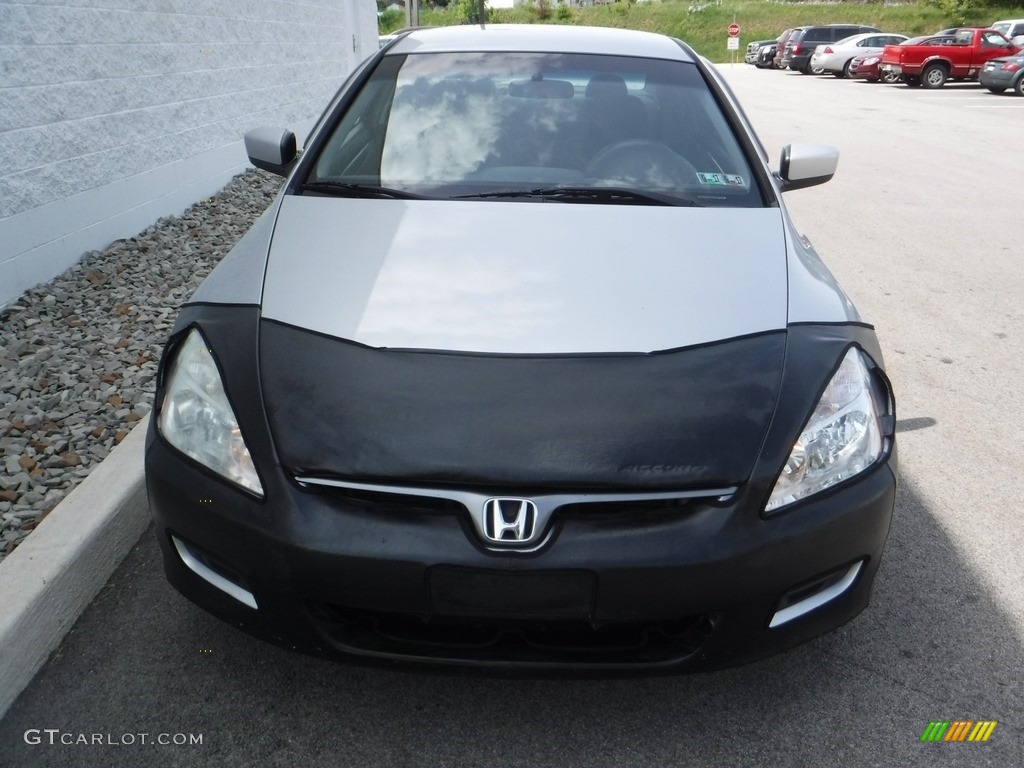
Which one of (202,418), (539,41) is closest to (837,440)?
(202,418)

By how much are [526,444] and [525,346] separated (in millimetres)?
310

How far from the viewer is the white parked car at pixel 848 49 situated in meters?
31.4

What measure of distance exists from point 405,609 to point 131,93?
5.11 m

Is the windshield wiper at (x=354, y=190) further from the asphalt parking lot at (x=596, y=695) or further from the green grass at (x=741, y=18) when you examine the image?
the green grass at (x=741, y=18)

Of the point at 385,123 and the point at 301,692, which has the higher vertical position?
the point at 385,123

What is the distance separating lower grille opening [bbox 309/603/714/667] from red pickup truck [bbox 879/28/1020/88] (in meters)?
27.6

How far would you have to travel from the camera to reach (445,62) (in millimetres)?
3574

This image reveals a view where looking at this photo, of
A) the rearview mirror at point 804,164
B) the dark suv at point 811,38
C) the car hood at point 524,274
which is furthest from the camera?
the dark suv at point 811,38

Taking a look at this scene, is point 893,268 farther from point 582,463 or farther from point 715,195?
point 582,463

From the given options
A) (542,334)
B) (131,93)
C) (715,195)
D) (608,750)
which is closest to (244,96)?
(131,93)

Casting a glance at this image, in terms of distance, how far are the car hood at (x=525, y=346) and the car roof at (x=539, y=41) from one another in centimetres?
112

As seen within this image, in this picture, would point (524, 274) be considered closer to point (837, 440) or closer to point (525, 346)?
point (525, 346)

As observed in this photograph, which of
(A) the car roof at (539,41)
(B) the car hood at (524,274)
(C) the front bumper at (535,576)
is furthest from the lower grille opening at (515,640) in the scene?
(A) the car roof at (539,41)

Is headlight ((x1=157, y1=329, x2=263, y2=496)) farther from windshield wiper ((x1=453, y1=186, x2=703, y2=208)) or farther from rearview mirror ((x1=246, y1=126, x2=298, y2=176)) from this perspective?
rearview mirror ((x1=246, y1=126, x2=298, y2=176))
